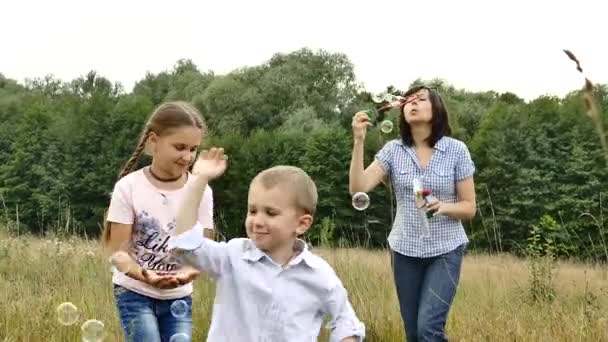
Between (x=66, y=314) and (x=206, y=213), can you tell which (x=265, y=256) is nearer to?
(x=206, y=213)

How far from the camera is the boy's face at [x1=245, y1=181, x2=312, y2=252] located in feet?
9.09

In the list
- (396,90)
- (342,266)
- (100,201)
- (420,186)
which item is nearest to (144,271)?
(420,186)

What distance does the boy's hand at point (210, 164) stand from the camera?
2857 millimetres

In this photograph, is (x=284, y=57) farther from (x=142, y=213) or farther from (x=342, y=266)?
(x=142, y=213)

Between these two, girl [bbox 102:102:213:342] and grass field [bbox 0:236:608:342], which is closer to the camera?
girl [bbox 102:102:213:342]

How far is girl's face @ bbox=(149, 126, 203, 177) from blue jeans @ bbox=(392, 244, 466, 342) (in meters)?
1.48

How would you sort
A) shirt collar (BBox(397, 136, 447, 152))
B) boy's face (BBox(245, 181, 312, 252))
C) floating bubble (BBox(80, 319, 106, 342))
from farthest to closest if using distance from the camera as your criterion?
shirt collar (BBox(397, 136, 447, 152)), floating bubble (BBox(80, 319, 106, 342)), boy's face (BBox(245, 181, 312, 252))

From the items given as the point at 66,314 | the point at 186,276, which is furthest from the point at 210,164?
the point at 66,314

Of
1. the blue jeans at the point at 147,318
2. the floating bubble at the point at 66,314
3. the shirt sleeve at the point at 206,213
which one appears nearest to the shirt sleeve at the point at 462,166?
the shirt sleeve at the point at 206,213

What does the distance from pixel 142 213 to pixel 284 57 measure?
44.7 metres

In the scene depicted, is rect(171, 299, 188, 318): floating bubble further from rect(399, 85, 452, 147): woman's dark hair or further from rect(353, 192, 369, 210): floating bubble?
rect(399, 85, 452, 147): woman's dark hair

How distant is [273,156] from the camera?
110ft

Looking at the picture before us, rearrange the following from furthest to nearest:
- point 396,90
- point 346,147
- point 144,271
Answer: point 346,147
point 396,90
point 144,271

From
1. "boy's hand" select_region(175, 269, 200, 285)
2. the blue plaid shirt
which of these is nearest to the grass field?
the blue plaid shirt
